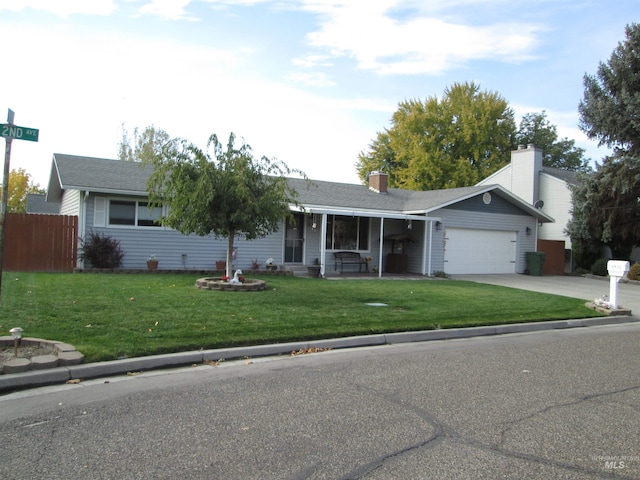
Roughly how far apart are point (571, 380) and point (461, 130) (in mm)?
42919

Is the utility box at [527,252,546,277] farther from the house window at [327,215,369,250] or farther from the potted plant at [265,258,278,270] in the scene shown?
the potted plant at [265,258,278,270]

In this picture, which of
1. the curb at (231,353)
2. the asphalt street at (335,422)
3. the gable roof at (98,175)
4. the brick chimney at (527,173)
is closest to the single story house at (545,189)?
the brick chimney at (527,173)

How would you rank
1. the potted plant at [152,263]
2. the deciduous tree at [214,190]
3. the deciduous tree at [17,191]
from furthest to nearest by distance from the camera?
the deciduous tree at [17,191], the potted plant at [152,263], the deciduous tree at [214,190]

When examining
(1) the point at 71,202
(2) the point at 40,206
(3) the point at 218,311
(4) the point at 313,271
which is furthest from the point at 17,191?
(3) the point at 218,311

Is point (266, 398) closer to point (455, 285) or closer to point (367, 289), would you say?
point (367, 289)

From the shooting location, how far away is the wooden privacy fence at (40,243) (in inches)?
653

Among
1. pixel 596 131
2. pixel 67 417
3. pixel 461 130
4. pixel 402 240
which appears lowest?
pixel 67 417

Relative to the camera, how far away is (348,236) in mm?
21250

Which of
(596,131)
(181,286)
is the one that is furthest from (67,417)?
(596,131)

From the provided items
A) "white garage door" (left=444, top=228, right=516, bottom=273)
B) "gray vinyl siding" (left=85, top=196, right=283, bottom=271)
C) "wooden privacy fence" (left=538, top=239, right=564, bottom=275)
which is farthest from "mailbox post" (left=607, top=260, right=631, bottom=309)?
"wooden privacy fence" (left=538, top=239, right=564, bottom=275)

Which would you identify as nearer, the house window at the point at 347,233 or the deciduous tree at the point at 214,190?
the deciduous tree at the point at 214,190

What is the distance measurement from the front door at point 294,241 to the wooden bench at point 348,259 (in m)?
1.45

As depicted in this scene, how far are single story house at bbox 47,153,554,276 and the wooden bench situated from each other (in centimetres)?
13

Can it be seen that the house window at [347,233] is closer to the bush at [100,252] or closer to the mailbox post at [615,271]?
the bush at [100,252]
